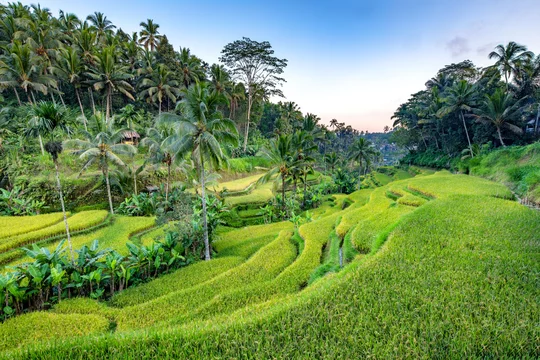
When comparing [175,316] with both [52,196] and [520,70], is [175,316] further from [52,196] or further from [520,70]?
[520,70]

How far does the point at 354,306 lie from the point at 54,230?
15.2 metres

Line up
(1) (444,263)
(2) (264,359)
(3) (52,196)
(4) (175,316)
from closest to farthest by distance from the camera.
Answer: (2) (264,359) → (1) (444,263) → (4) (175,316) → (3) (52,196)

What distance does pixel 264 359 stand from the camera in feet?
11.6

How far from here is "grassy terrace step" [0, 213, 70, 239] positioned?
41.3 ft

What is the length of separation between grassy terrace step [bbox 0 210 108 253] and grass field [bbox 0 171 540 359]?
22.8 ft

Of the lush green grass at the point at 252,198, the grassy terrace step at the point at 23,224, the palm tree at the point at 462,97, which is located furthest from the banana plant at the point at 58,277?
the palm tree at the point at 462,97

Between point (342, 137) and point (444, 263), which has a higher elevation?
point (342, 137)

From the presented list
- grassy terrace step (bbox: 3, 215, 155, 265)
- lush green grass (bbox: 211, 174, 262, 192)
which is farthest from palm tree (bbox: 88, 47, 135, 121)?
grassy terrace step (bbox: 3, 215, 155, 265)

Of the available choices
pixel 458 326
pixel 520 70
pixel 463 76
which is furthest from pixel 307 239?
pixel 463 76

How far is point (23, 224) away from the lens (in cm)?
1384

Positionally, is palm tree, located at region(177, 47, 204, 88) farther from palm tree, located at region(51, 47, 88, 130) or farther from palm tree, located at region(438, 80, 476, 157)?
palm tree, located at region(438, 80, 476, 157)

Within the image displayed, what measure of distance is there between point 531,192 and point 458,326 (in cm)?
1330

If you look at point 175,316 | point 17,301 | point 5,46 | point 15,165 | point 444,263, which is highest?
point 5,46

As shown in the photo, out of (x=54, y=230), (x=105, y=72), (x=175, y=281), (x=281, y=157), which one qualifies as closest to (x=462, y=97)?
(x=281, y=157)
